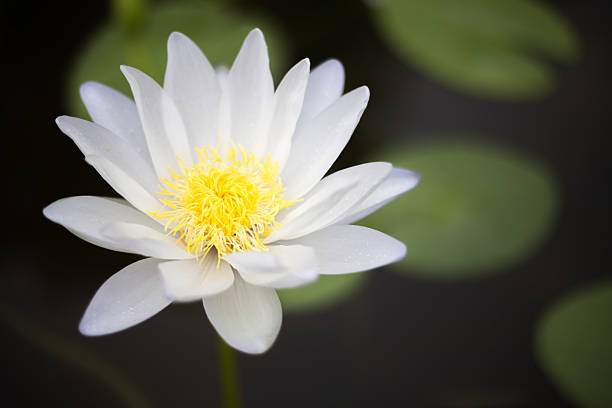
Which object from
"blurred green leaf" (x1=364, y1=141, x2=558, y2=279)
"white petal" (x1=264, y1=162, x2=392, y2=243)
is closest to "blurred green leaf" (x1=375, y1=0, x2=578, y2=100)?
"blurred green leaf" (x1=364, y1=141, x2=558, y2=279)

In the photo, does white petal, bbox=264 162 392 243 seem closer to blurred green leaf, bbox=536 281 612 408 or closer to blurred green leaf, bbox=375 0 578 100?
blurred green leaf, bbox=536 281 612 408

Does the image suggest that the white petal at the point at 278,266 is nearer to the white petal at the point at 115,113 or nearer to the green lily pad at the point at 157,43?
the white petal at the point at 115,113

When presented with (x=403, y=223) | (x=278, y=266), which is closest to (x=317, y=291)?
(x=403, y=223)

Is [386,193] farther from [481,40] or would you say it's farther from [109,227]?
[481,40]

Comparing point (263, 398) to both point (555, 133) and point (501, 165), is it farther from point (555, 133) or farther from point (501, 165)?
point (555, 133)

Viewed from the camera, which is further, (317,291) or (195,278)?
(317,291)

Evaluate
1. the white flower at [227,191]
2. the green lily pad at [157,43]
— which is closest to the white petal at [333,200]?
the white flower at [227,191]
